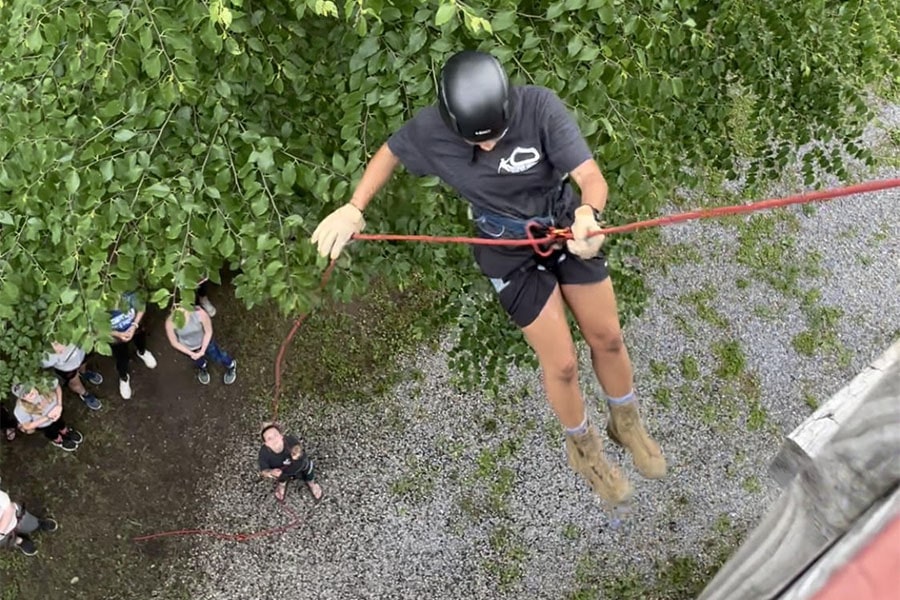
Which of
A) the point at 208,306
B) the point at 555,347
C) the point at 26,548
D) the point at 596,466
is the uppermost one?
the point at 555,347

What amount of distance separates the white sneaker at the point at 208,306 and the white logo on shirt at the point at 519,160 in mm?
4255

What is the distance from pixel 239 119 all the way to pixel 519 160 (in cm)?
106

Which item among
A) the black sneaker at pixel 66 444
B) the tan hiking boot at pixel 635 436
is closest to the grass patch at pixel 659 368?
the tan hiking boot at pixel 635 436

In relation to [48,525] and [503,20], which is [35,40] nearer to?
[503,20]

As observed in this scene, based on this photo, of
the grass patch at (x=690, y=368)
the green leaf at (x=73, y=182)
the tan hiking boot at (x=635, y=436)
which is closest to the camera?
the green leaf at (x=73, y=182)

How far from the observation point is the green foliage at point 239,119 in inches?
96.5

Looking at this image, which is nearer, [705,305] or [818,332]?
[818,332]

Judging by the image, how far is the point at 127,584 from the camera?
5.29 meters

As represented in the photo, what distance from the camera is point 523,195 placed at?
2643 mm

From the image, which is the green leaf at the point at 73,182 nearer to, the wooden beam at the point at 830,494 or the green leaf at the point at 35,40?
the green leaf at the point at 35,40

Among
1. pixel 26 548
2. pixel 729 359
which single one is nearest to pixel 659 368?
pixel 729 359

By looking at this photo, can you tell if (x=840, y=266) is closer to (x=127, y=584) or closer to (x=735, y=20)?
(x=735, y=20)

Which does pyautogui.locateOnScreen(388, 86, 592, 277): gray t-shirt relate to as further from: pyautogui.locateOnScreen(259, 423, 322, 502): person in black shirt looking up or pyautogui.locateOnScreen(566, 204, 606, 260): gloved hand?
pyautogui.locateOnScreen(259, 423, 322, 502): person in black shirt looking up

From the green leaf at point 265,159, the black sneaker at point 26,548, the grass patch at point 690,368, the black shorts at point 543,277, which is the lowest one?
the black sneaker at point 26,548
